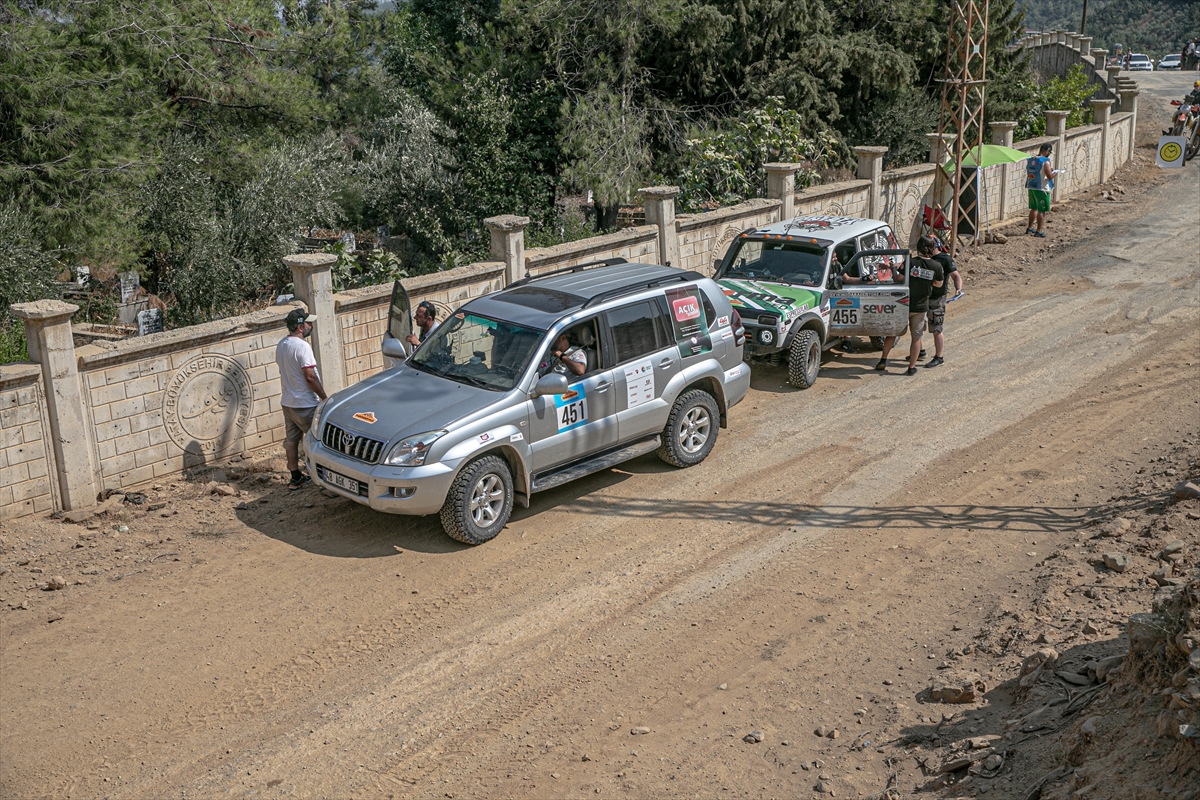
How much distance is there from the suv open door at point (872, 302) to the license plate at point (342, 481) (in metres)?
7.44

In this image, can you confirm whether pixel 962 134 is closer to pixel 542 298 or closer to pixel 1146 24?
pixel 542 298

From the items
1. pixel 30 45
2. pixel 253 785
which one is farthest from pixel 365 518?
pixel 30 45

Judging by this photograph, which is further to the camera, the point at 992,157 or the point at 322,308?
the point at 992,157

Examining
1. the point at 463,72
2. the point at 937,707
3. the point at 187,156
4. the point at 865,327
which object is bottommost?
the point at 937,707

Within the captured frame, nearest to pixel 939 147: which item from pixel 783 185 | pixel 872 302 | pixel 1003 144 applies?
pixel 1003 144

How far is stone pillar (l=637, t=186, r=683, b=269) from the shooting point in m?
15.4

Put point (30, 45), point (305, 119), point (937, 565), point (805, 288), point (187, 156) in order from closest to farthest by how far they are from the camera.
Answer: point (937, 565), point (805, 288), point (30, 45), point (187, 156), point (305, 119)

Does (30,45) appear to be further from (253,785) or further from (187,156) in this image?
(253,785)

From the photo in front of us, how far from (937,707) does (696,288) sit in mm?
5441

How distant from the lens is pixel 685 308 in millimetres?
11203

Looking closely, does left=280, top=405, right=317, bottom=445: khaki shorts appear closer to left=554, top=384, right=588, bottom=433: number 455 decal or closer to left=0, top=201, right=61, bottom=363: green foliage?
left=554, top=384, right=588, bottom=433: number 455 decal

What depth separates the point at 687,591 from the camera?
8.86 meters

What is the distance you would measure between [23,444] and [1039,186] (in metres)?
19.8

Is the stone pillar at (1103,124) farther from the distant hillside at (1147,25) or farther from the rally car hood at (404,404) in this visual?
the distant hillside at (1147,25)
